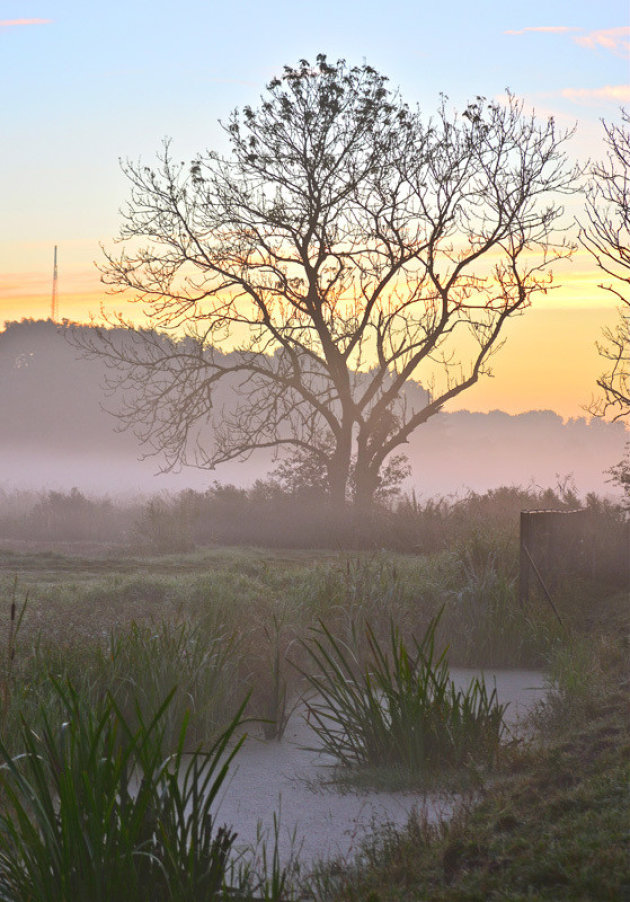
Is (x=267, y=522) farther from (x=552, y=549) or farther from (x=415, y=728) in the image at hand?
(x=415, y=728)

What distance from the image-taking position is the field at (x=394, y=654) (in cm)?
383

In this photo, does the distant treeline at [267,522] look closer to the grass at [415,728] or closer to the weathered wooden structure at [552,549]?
the weathered wooden structure at [552,549]

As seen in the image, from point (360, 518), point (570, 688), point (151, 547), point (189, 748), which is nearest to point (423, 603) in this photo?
point (570, 688)

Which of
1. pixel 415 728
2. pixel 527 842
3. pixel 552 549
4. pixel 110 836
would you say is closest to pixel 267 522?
pixel 552 549

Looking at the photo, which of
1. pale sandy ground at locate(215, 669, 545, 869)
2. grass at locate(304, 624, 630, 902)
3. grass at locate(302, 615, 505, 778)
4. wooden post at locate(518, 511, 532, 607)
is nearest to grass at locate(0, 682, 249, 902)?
grass at locate(304, 624, 630, 902)

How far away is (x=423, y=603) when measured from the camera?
9.24m

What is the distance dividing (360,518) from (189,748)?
11.5 meters

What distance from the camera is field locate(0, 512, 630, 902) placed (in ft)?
12.6

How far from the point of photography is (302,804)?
5293mm

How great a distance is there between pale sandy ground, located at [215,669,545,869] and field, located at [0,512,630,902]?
0.22m

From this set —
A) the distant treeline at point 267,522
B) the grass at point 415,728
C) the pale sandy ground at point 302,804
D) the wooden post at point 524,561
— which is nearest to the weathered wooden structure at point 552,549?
the wooden post at point 524,561

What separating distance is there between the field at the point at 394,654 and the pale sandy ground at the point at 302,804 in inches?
8.5

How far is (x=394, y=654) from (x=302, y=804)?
909 millimetres

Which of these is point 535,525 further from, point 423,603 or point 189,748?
point 189,748
